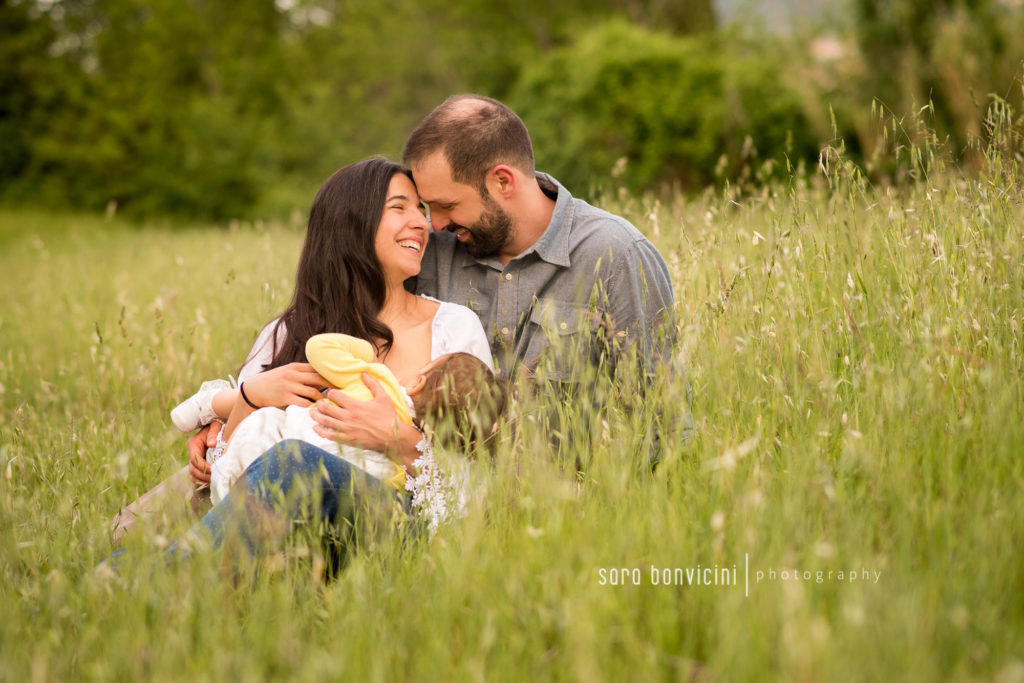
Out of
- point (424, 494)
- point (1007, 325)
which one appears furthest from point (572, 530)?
point (1007, 325)

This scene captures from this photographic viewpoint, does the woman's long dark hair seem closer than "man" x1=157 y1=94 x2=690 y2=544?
No

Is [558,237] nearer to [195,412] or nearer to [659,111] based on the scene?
[195,412]

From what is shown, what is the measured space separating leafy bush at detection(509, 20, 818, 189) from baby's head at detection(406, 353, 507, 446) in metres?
10.6

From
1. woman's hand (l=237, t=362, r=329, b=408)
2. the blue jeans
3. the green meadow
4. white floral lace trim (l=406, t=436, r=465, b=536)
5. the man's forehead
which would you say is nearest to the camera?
the green meadow

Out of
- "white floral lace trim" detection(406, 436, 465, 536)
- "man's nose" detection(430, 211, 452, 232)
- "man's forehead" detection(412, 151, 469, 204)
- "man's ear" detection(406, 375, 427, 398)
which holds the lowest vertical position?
"white floral lace trim" detection(406, 436, 465, 536)

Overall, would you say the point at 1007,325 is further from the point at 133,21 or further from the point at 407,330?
the point at 133,21

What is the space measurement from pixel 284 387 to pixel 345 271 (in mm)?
614

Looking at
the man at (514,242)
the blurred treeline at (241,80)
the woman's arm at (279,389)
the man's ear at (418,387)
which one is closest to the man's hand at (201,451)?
the man at (514,242)

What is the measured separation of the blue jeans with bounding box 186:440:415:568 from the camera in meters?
2.10

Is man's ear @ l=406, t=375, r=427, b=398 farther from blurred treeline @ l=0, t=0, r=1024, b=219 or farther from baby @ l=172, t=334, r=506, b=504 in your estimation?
blurred treeline @ l=0, t=0, r=1024, b=219

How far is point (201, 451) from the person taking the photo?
9.93 ft

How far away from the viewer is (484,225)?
10.9 ft

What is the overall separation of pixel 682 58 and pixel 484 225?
1174 cm

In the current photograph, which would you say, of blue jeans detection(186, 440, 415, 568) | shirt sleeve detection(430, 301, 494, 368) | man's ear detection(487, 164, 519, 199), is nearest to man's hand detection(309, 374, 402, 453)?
blue jeans detection(186, 440, 415, 568)
